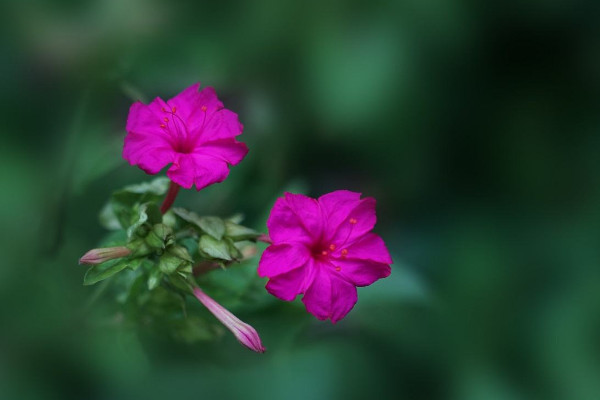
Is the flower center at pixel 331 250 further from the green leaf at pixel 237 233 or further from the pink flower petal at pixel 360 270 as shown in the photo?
the green leaf at pixel 237 233

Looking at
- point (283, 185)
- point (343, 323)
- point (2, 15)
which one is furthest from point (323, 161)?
point (2, 15)

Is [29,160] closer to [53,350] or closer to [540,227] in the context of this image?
[53,350]

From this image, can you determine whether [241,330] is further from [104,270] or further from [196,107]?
[196,107]

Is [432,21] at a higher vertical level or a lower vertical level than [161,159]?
higher

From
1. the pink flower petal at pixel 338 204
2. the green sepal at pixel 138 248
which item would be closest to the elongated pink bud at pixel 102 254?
the green sepal at pixel 138 248

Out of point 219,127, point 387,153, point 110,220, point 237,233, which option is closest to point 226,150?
point 219,127
